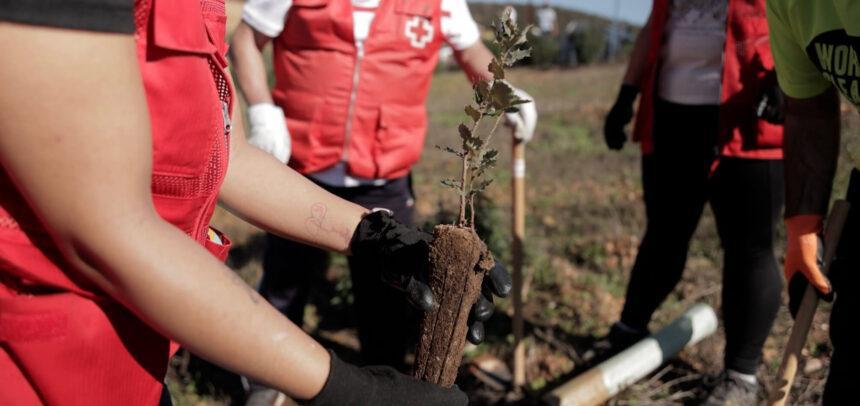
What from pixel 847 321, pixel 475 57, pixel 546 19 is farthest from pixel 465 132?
pixel 546 19

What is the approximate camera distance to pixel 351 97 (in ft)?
8.69

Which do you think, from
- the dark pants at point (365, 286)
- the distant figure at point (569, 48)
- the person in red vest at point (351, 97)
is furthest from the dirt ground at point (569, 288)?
the distant figure at point (569, 48)

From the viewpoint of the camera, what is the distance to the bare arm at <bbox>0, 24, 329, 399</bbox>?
0.82 m

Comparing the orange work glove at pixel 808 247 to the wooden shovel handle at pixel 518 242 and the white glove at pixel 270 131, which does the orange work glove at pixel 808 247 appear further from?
the white glove at pixel 270 131

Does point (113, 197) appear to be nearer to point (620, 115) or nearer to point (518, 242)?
point (518, 242)

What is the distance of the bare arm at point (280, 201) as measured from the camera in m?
1.50

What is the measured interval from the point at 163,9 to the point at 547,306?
3190 millimetres

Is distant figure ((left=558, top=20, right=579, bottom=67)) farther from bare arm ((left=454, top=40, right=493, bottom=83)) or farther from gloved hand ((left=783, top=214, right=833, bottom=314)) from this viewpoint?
gloved hand ((left=783, top=214, right=833, bottom=314))

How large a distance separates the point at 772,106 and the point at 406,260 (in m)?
1.76

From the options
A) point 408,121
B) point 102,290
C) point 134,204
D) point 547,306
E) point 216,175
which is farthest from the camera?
point 547,306

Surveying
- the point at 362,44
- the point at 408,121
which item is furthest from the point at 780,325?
the point at 362,44

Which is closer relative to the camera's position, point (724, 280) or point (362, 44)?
point (362, 44)

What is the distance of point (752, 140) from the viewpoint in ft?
8.80

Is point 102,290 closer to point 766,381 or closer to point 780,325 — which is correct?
point 766,381
